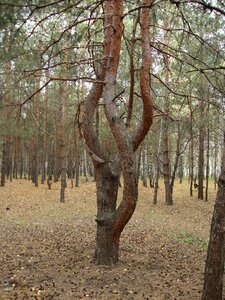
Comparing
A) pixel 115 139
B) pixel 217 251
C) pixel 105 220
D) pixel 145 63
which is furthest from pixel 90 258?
pixel 145 63

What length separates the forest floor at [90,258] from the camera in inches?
187

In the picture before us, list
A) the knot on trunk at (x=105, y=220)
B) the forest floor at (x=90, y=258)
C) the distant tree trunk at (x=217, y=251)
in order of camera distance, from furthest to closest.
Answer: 1. the knot on trunk at (x=105, y=220)
2. the forest floor at (x=90, y=258)
3. the distant tree trunk at (x=217, y=251)

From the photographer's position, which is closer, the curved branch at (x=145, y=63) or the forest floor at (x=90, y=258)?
the forest floor at (x=90, y=258)

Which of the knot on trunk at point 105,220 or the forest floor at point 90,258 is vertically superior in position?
the knot on trunk at point 105,220

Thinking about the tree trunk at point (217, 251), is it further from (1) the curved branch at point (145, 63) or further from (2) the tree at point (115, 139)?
(1) the curved branch at point (145, 63)

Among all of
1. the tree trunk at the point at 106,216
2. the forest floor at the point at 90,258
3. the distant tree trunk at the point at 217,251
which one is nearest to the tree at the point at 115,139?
the tree trunk at the point at 106,216

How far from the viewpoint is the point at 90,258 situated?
6.21 meters

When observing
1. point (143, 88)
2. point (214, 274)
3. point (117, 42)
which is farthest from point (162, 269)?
point (117, 42)

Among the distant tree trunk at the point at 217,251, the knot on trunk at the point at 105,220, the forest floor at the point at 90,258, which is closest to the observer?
the distant tree trunk at the point at 217,251

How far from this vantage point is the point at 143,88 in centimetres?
495

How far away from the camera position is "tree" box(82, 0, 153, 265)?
498 cm

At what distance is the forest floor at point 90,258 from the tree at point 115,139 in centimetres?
66

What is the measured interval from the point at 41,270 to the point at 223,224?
3553 millimetres

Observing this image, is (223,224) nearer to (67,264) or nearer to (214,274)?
(214,274)
